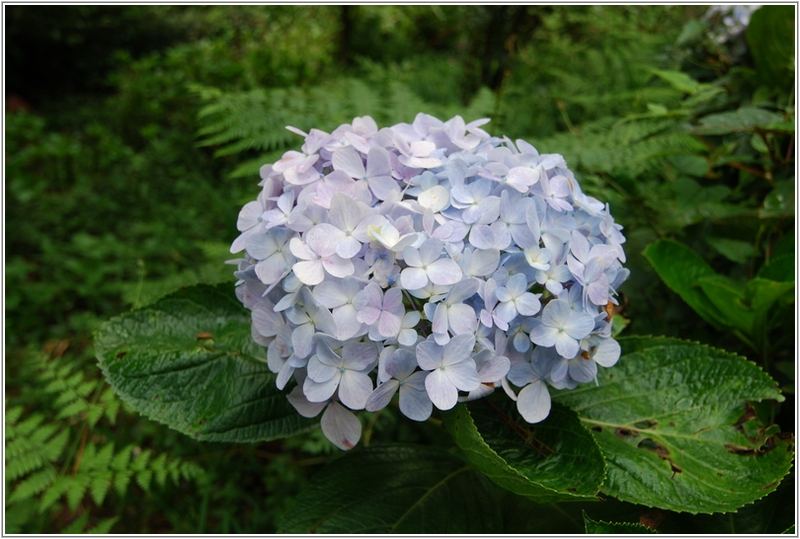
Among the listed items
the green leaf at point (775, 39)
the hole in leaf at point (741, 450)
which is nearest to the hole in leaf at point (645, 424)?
the hole in leaf at point (741, 450)

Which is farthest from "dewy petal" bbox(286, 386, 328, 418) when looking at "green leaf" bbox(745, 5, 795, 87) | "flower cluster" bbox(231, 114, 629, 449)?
"green leaf" bbox(745, 5, 795, 87)

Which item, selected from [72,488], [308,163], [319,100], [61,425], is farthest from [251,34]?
[308,163]

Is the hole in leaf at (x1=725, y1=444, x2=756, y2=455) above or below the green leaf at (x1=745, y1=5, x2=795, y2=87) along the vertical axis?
below

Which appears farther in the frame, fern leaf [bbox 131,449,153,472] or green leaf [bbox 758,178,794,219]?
fern leaf [bbox 131,449,153,472]

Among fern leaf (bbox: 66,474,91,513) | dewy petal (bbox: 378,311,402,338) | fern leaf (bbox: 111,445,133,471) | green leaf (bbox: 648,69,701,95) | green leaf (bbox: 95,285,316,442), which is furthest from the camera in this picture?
fern leaf (bbox: 111,445,133,471)

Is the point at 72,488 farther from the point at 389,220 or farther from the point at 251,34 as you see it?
the point at 251,34

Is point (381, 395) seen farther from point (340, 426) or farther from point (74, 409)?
point (74, 409)

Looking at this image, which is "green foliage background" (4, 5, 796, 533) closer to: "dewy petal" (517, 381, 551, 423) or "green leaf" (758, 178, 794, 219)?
"green leaf" (758, 178, 794, 219)
